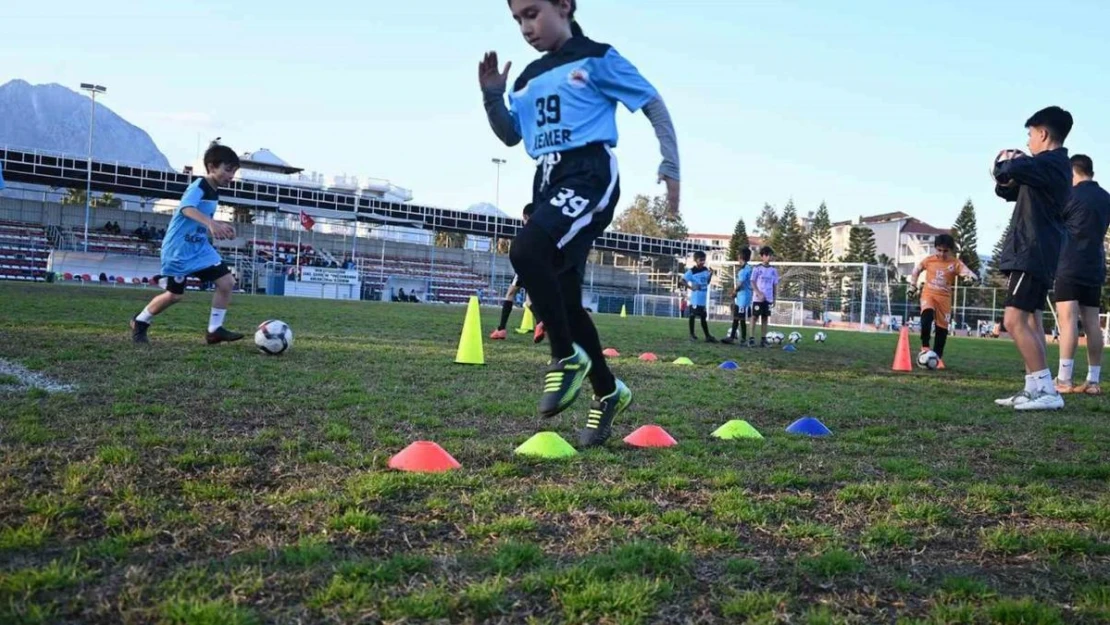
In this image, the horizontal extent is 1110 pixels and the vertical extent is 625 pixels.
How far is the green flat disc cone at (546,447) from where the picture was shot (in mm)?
3865

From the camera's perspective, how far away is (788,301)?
44781 mm

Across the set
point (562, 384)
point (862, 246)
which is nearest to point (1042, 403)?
point (562, 384)

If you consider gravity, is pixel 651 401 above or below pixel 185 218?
below

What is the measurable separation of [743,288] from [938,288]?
4384 mm

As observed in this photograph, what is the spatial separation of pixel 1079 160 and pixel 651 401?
208 inches

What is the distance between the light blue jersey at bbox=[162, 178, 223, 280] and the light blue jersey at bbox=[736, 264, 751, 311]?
10413 millimetres

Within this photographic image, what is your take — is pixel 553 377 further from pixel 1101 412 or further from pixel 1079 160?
pixel 1079 160

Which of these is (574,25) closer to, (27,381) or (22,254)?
(27,381)

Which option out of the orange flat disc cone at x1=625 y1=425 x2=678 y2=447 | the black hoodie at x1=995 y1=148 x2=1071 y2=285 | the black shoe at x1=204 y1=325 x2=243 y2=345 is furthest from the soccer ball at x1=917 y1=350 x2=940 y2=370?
the black shoe at x1=204 y1=325 x2=243 y2=345

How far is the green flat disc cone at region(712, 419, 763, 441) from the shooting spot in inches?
183

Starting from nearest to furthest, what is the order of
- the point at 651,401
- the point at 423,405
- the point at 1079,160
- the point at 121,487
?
the point at 121,487, the point at 423,405, the point at 651,401, the point at 1079,160

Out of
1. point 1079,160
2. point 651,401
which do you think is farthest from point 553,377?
point 1079,160

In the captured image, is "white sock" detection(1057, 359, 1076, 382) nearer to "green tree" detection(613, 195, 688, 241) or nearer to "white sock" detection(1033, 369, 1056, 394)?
"white sock" detection(1033, 369, 1056, 394)

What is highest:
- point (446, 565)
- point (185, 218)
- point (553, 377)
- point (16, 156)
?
point (16, 156)
